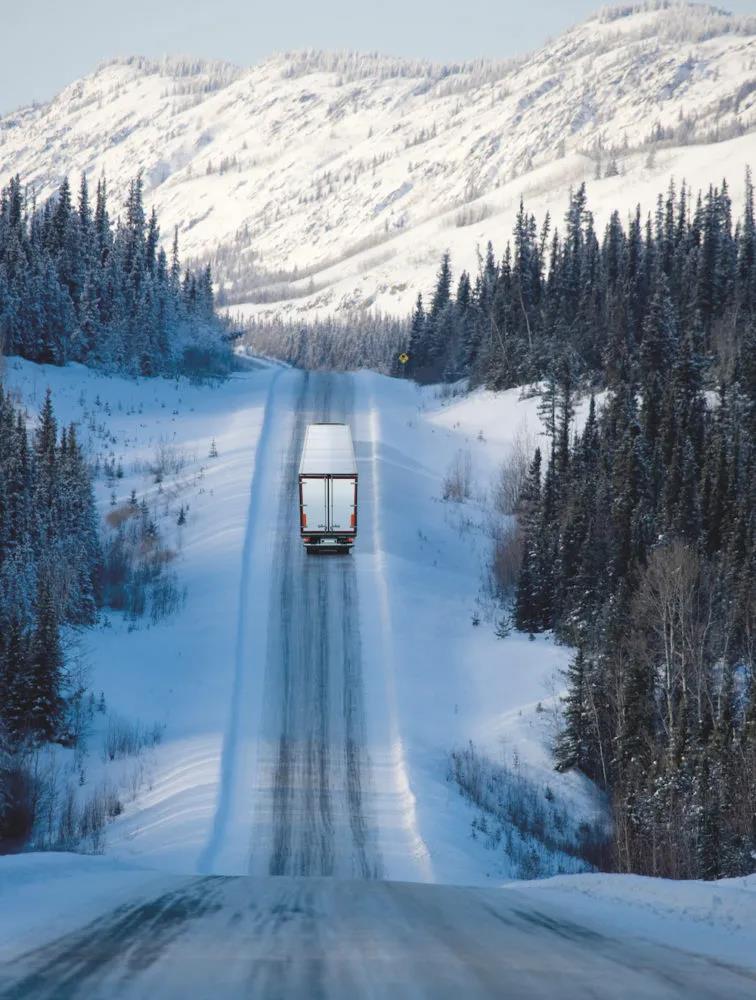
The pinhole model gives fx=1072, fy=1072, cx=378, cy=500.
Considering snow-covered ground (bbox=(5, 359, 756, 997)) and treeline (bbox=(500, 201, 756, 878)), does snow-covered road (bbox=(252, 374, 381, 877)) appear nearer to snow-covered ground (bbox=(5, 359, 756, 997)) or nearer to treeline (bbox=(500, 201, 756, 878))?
snow-covered ground (bbox=(5, 359, 756, 997))

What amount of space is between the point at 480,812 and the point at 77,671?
1500 centimetres

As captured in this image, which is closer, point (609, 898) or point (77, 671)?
point (609, 898)

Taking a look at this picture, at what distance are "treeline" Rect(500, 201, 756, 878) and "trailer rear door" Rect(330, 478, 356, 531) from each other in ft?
26.3

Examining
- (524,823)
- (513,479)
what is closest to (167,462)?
(513,479)

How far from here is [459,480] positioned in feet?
202

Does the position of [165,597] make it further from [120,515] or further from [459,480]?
[459,480]

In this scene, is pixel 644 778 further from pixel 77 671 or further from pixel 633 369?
pixel 633 369

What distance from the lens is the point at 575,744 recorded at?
3391cm

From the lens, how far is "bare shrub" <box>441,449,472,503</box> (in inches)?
2344

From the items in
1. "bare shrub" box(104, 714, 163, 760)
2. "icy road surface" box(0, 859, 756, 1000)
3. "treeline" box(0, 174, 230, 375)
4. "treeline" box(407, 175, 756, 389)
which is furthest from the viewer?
"treeline" box(407, 175, 756, 389)

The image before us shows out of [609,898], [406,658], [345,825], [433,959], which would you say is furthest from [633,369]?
[433,959]

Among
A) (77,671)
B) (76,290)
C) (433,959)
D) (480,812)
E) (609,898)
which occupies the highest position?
(76,290)

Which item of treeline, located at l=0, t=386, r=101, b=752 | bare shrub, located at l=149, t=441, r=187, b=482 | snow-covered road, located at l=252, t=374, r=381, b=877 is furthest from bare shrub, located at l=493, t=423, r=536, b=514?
treeline, located at l=0, t=386, r=101, b=752

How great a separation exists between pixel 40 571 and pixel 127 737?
976cm
